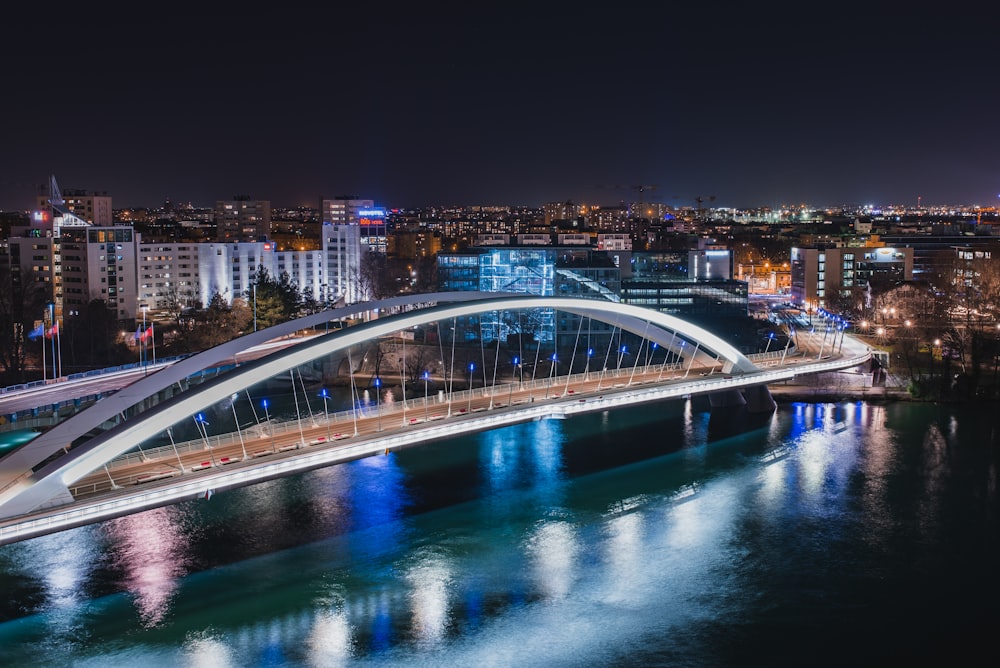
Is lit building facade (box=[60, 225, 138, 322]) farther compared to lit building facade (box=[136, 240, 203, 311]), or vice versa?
lit building facade (box=[136, 240, 203, 311])

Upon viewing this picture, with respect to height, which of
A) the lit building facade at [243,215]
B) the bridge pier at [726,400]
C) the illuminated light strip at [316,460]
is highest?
the lit building facade at [243,215]

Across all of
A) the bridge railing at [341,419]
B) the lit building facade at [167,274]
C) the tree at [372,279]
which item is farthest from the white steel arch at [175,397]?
the tree at [372,279]

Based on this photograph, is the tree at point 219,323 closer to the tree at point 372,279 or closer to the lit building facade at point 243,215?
the tree at point 372,279

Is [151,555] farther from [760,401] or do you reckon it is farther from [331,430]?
[760,401]

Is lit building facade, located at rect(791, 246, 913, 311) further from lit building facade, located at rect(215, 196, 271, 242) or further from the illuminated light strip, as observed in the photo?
lit building facade, located at rect(215, 196, 271, 242)

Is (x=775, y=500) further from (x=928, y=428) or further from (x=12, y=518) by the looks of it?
(x=12, y=518)

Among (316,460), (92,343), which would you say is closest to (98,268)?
(92,343)

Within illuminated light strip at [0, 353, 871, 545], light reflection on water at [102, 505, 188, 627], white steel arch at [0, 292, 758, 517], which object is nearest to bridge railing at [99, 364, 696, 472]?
white steel arch at [0, 292, 758, 517]
